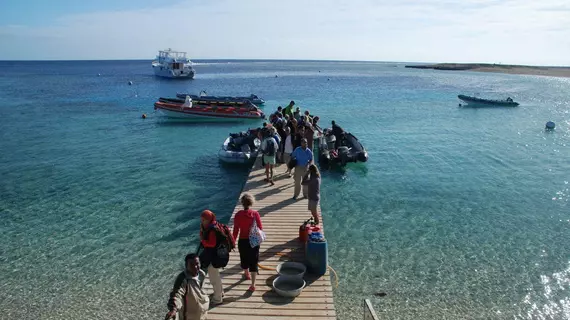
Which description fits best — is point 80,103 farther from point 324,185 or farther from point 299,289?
point 299,289

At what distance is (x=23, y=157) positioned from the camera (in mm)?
20344

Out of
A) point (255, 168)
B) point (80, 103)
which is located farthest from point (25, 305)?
point (80, 103)

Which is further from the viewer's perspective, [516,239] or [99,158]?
[99,158]

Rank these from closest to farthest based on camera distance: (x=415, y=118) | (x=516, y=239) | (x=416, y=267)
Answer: (x=416, y=267) < (x=516, y=239) < (x=415, y=118)

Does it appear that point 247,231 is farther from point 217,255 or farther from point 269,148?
point 269,148

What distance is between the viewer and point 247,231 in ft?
21.8

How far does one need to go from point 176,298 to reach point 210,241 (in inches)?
57.5

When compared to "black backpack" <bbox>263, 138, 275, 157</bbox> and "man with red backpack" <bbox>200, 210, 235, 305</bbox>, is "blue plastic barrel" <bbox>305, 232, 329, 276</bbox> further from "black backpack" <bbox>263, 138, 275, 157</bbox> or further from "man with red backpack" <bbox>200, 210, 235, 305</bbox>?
"black backpack" <bbox>263, 138, 275, 157</bbox>

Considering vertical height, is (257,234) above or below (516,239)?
above

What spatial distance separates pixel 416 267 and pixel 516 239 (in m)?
3.66

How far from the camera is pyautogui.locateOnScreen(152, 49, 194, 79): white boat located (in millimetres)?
78375

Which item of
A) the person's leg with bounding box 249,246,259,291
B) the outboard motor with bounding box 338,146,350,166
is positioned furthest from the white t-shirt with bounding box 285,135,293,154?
the person's leg with bounding box 249,246,259,291

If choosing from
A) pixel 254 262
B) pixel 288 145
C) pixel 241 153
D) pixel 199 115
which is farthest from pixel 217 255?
pixel 199 115

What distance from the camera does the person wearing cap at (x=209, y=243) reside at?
233 inches
